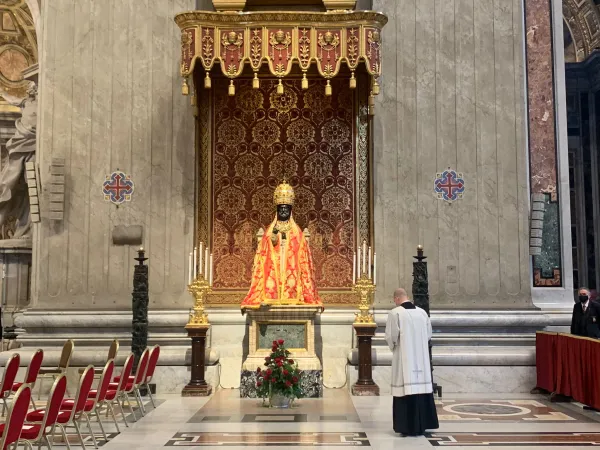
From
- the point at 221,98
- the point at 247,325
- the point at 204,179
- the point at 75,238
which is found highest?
the point at 221,98

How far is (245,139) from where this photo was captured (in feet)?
40.8

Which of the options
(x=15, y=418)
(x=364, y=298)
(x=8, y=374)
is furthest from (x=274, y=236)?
(x=15, y=418)

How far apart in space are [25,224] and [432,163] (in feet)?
26.6

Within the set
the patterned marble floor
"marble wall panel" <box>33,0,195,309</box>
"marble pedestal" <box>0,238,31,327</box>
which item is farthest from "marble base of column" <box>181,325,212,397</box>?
"marble pedestal" <box>0,238,31,327</box>

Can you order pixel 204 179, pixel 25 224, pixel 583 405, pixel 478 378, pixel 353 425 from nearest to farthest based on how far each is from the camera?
pixel 353 425
pixel 583 405
pixel 478 378
pixel 204 179
pixel 25 224

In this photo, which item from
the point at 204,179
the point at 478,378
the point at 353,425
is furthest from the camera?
the point at 204,179

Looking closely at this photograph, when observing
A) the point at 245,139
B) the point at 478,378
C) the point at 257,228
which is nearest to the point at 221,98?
the point at 245,139

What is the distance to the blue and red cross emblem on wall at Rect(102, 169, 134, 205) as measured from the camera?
39.2 ft

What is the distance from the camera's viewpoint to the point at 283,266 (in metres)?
11.1

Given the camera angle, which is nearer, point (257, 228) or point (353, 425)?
point (353, 425)

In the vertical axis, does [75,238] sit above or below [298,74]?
below

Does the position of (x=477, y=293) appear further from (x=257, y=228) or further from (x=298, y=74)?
(x=298, y=74)

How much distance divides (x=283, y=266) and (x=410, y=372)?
135 inches

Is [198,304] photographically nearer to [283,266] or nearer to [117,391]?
[283,266]
